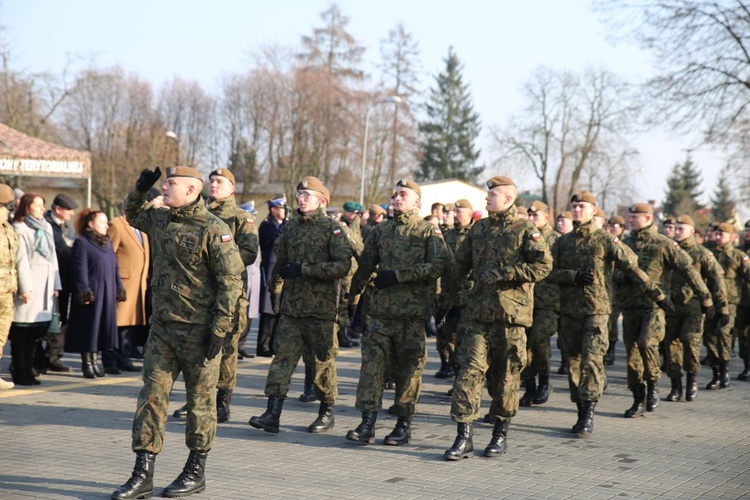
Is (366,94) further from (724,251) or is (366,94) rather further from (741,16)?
(724,251)

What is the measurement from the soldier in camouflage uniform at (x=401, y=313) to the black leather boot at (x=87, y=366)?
14.0 feet

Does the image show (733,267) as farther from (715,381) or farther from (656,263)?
(656,263)

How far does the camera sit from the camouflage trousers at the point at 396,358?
793 cm

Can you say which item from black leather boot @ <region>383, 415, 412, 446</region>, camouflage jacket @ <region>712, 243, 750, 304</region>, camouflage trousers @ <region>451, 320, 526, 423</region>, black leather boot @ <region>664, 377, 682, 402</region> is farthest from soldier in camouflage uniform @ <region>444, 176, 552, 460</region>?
camouflage jacket @ <region>712, 243, 750, 304</region>

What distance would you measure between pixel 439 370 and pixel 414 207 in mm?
4582

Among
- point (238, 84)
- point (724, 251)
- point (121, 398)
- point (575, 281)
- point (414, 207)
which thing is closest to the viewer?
point (414, 207)

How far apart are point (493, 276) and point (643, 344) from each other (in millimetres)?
3095

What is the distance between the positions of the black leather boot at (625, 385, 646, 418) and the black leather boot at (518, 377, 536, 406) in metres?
1.03

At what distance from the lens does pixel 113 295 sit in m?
11.1

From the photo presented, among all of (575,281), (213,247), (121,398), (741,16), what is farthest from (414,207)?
(741,16)

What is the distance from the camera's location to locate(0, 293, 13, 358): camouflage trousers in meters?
9.72

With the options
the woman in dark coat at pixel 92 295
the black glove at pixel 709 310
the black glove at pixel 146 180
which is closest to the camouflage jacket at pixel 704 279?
the black glove at pixel 709 310

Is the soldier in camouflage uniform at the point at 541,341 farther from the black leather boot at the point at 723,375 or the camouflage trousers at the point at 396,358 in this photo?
the black leather boot at the point at 723,375

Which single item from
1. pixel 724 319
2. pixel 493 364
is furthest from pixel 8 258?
pixel 724 319
